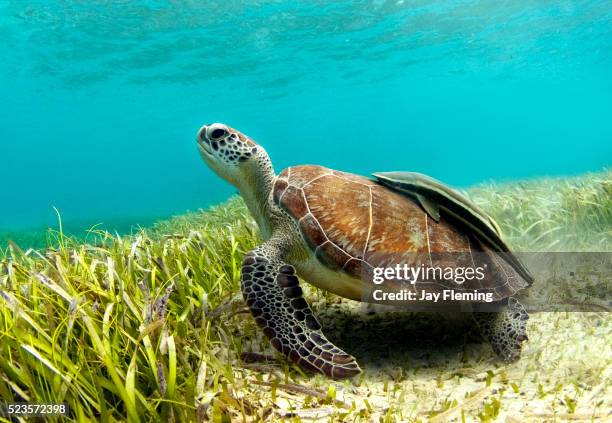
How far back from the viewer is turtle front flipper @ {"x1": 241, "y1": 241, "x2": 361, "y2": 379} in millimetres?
2545

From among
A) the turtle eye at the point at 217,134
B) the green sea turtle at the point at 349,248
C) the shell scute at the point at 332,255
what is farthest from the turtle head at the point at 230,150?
the shell scute at the point at 332,255

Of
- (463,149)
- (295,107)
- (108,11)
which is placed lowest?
(108,11)

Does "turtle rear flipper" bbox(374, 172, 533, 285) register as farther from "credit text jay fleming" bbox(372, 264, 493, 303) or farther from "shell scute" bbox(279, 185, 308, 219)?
"shell scute" bbox(279, 185, 308, 219)

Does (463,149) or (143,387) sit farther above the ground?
(463,149)

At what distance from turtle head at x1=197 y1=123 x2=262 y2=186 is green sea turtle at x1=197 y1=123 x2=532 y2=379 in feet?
1.19

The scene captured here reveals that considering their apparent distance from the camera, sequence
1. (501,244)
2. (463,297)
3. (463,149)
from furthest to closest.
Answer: (463,149), (501,244), (463,297)

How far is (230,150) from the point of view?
366cm

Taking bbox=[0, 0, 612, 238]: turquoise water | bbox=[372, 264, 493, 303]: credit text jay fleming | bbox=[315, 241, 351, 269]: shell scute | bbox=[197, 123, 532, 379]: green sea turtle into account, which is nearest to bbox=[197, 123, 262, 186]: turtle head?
bbox=[197, 123, 532, 379]: green sea turtle

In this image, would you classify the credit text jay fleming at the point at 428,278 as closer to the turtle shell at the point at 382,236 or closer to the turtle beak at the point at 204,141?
the turtle shell at the point at 382,236

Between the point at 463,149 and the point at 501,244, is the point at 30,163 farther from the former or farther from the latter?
the point at 463,149

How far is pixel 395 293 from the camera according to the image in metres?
2.89

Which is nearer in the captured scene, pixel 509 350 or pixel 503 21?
pixel 509 350

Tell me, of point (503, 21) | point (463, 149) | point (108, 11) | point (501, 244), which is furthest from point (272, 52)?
point (463, 149)

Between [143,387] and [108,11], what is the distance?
23414mm
